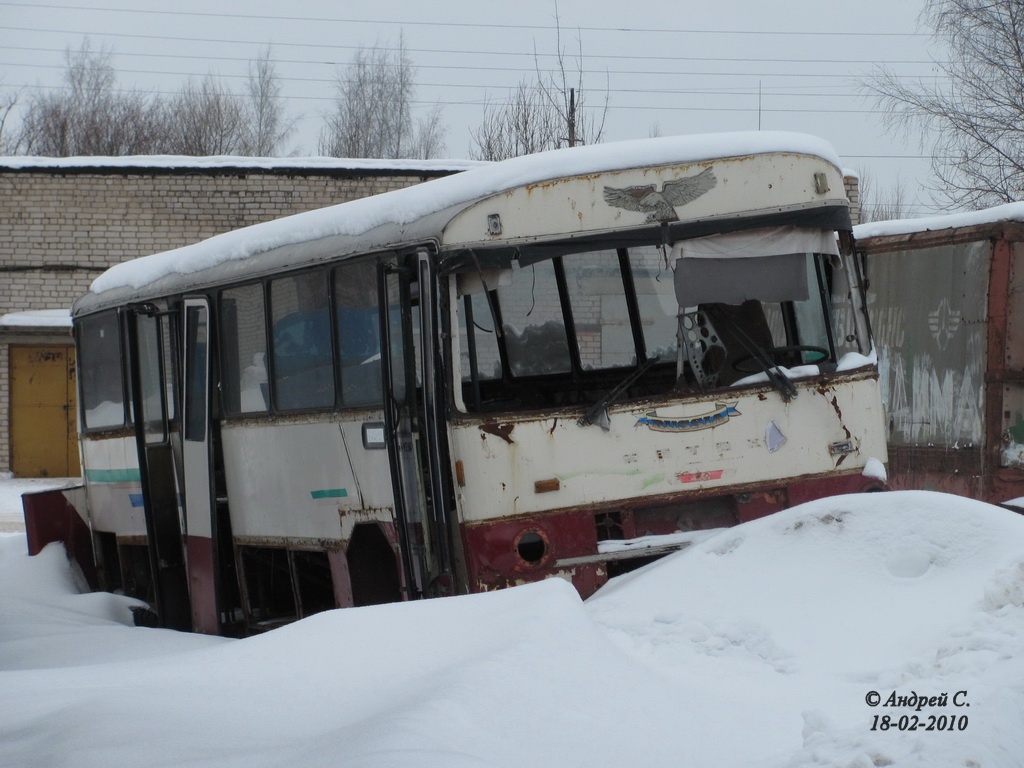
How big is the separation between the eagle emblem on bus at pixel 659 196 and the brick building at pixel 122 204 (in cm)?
1365

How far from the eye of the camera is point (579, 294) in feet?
22.8

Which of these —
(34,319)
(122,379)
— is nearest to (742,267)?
(122,379)

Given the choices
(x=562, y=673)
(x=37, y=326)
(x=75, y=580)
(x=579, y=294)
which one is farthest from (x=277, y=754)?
(x=37, y=326)

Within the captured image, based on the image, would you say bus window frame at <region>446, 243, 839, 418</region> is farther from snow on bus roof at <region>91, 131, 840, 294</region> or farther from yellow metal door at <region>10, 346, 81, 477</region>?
yellow metal door at <region>10, 346, 81, 477</region>

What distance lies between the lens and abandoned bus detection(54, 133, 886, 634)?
5895 millimetres

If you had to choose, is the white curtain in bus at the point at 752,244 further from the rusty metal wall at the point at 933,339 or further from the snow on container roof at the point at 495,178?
the rusty metal wall at the point at 933,339

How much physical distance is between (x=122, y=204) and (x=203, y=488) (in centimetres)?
1321

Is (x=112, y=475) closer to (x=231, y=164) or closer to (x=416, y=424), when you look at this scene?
(x=416, y=424)

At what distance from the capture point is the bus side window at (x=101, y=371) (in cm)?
912

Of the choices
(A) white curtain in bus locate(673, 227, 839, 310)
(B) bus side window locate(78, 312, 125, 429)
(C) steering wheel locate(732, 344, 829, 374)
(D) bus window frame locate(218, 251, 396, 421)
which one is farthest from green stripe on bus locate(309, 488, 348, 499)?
(B) bus side window locate(78, 312, 125, 429)

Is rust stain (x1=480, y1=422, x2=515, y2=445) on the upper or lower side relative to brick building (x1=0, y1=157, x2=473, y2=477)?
lower

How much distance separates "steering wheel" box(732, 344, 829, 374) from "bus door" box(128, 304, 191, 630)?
398 cm

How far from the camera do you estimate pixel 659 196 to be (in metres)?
5.93

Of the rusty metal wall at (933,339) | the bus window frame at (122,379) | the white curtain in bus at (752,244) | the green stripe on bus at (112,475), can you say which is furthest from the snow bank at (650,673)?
the rusty metal wall at (933,339)
